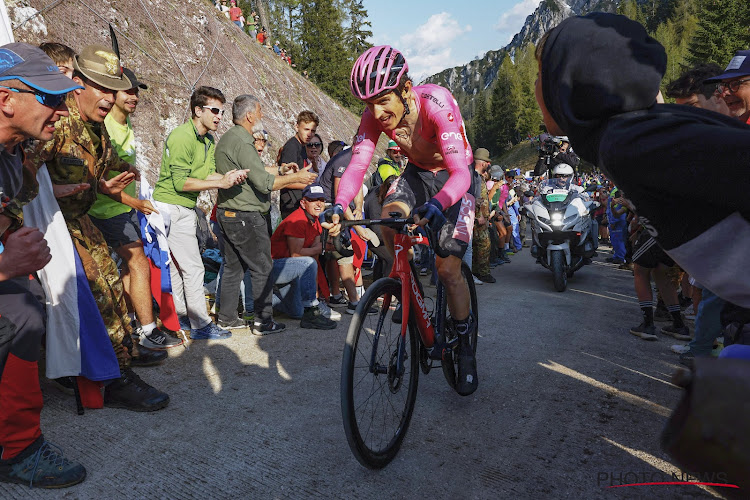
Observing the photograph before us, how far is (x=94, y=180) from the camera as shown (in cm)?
344

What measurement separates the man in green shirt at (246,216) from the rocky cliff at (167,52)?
5335 millimetres

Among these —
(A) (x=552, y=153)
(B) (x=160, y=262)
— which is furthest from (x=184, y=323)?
(A) (x=552, y=153)

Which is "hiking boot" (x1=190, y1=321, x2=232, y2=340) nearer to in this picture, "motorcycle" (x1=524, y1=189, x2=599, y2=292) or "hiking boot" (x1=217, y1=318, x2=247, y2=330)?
"hiking boot" (x1=217, y1=318, x2=247, y2=330)

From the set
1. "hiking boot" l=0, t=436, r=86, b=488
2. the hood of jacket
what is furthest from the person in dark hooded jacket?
"hiking boot" l=0, t=436, r=86, b=488

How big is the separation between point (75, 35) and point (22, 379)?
11.2m

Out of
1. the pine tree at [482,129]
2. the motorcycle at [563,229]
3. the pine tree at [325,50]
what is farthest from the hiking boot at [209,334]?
the pine tree at [482,129]

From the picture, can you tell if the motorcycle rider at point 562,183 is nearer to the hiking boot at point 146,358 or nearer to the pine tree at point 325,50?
the hiking boot at point 146,358

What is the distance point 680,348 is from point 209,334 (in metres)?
4.62

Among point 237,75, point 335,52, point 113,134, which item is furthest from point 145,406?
point 335,52

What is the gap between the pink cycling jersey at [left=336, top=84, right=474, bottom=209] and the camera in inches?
117

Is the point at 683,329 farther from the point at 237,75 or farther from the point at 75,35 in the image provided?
the point at 237,75

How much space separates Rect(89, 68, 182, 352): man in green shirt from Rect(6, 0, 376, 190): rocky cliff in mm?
5468

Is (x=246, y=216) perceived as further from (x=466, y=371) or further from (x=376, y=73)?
(x=466, y=371)

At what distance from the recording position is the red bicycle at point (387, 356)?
8.21 ft
